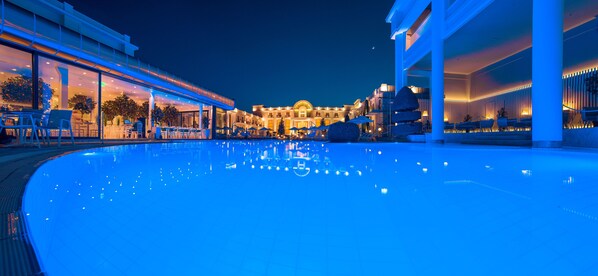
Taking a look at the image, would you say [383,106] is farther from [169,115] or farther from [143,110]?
[143,110]

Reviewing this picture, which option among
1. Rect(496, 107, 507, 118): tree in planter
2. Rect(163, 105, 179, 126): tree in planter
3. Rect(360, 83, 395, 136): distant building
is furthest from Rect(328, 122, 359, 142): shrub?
Rect(163, 105, 179, 126): tree in planter

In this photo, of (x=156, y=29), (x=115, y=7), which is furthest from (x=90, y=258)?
(x=156, y=29)

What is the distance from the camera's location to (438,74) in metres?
9.89

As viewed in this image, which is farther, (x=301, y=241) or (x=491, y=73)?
(x=491, y=73)

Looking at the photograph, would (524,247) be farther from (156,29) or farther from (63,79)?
(156,29)

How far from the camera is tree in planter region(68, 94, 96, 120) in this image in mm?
10750

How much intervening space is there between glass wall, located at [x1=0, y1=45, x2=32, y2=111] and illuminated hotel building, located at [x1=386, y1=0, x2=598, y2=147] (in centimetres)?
1284

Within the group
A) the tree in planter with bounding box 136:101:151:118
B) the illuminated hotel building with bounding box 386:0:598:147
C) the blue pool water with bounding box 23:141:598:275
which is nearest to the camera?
the blue pool water with bounding box 23:141:598:275

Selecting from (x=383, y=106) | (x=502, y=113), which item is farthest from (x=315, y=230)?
(x=383, y=106)

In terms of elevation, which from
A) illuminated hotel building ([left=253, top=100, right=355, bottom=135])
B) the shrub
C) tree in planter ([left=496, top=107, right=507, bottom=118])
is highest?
illuminated hotel building ([left=253, top=100, right=355, bottom=135])

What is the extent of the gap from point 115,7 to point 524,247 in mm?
25633

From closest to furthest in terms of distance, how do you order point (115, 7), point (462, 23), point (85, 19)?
1. point (462, 23)
2. point (85, 19)
3. point (115, 7)

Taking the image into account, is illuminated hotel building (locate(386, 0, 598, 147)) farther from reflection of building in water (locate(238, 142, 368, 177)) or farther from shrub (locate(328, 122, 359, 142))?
reflection of building in water (locate(238, 142, 368, 177))

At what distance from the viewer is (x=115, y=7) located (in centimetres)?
1991
